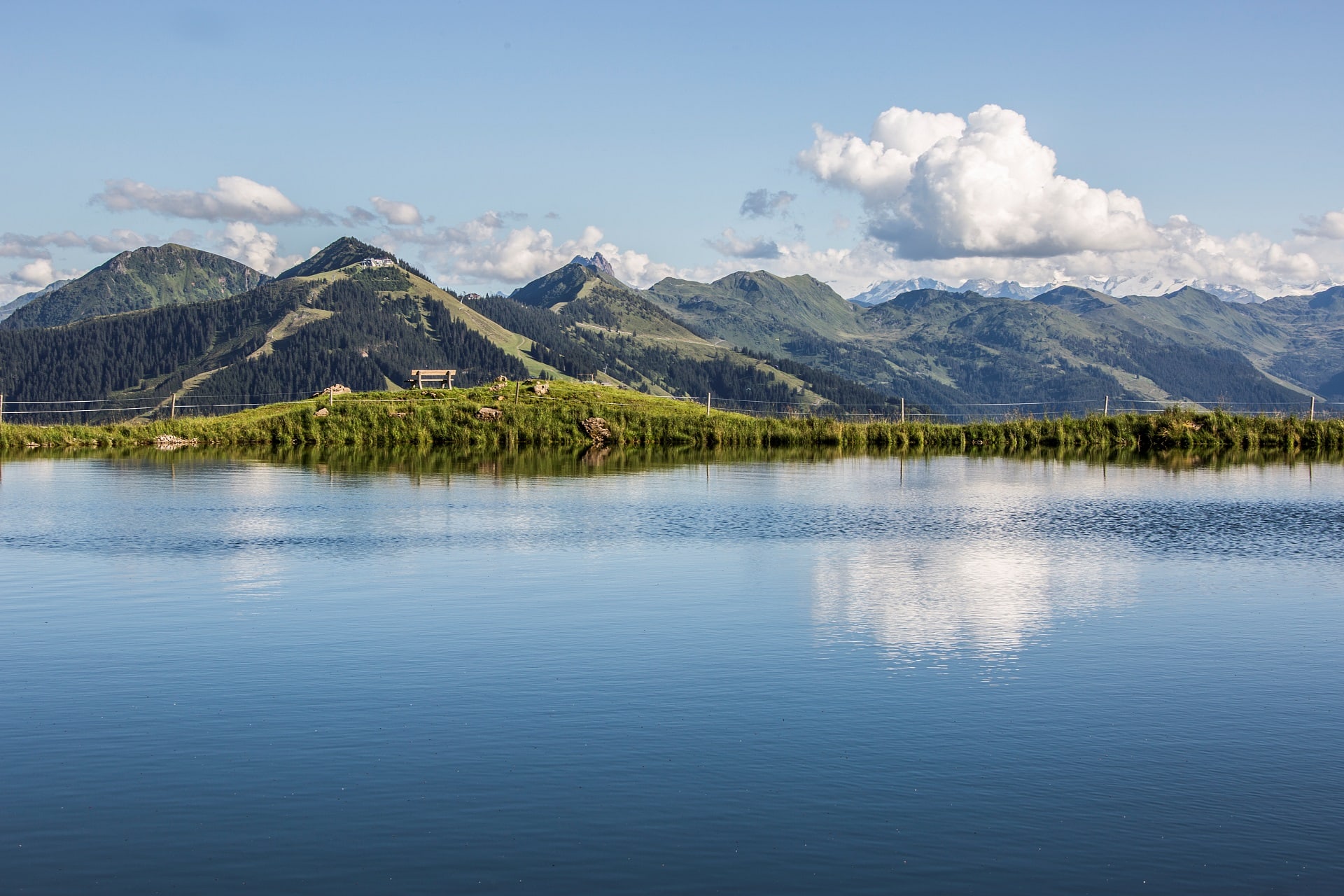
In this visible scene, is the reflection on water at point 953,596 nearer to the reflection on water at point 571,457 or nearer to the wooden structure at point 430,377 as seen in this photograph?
the reflection on water at point 571,457

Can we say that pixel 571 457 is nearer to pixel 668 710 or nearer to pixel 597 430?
pixel 597 430

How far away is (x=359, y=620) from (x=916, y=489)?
34.0m

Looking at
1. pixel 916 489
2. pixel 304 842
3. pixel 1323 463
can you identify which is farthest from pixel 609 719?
pixel 1323 463

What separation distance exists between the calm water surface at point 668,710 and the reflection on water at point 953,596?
0.15 meters

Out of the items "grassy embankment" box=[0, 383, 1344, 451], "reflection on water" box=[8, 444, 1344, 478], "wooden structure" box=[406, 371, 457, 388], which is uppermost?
"wooden structure" box=[406, 371, 457, 388]

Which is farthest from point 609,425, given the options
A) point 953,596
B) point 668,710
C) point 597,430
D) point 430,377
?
point 668,710

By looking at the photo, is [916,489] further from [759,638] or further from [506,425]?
[506,425]

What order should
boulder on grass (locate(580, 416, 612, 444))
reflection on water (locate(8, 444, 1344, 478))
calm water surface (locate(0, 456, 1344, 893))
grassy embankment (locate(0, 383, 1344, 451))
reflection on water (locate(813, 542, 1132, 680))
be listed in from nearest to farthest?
→ calm water surface (locate(0, 456, 1344, 893)), reflection on water (locate(813, 542, 1132, 680)), reflection on water (locate(8, 444, 1344, 478)), grassy embankment (locate(0, 383, 1344, 451)), boulder on grass (locate(580, 416, 612, 444))

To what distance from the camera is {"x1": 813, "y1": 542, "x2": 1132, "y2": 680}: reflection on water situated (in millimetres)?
23062

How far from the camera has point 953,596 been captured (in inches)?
1101

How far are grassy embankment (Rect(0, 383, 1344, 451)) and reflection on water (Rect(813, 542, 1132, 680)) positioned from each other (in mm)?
51384

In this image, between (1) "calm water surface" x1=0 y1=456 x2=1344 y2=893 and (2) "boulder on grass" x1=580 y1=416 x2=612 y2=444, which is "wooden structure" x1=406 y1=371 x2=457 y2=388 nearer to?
(2) "boulder on grass" x1=580 y1=416 x2=612 y2=444

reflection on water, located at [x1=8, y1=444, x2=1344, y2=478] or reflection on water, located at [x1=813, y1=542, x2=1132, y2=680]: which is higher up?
reflection on water, located at [x1=8, y1=444, x2=1344, y2=478]

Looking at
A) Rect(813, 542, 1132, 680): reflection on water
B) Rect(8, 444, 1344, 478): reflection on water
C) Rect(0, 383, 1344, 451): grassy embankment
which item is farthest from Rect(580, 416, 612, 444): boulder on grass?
Rect(813, 542, 1132, 680): reflection on water
